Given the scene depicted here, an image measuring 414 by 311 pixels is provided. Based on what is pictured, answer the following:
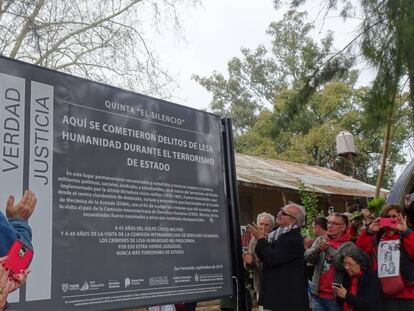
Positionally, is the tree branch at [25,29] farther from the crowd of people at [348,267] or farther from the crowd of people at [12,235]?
the crowd of people at [12,235]

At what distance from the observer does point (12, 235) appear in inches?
101

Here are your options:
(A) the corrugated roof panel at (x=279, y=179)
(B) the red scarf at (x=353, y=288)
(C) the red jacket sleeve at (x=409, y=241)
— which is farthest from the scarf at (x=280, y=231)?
(A) the corrugated roof panel at (x=279, y=179)

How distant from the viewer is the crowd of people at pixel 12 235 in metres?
2.49

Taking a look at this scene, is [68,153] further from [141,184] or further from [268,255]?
Answer: [268,255]

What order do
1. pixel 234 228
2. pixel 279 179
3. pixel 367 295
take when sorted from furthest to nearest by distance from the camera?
pixel 279 179 < pixel 367 295 < pixel 234 228

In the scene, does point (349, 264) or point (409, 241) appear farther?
point (349, 264)

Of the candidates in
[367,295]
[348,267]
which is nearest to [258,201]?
[348,267]

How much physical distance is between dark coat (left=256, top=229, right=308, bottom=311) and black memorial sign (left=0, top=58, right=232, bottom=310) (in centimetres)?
80

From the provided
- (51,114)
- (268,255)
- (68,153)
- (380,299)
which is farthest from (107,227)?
(380,299)

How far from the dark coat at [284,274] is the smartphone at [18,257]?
A: 2.19m

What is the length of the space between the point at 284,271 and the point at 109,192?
208cm

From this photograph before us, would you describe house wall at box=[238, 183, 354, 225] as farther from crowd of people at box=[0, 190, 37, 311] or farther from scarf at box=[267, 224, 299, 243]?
crowd of people at box=[0, 190, 37, 311]

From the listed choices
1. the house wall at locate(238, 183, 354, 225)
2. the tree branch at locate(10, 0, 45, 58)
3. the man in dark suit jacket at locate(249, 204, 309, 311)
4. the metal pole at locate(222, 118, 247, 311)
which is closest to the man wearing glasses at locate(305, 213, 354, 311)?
the man in dark suit jacket at locate(249, 204, 309, 311)

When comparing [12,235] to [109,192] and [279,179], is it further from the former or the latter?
[279,179]
